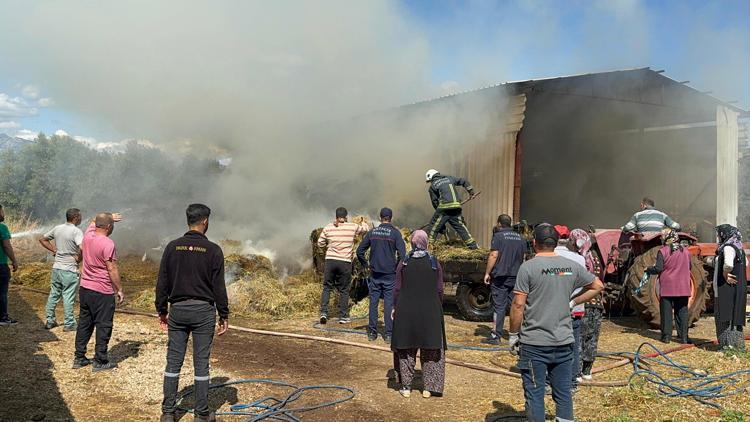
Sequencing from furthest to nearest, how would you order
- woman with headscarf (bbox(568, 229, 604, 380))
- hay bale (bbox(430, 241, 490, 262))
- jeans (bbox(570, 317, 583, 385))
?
hay bale (bbox(430, 241, 490, 262)) < woman with headscarf (bbox(568, 229, 604, 380)) < jeans (bbox(570, 317, 583, 385))

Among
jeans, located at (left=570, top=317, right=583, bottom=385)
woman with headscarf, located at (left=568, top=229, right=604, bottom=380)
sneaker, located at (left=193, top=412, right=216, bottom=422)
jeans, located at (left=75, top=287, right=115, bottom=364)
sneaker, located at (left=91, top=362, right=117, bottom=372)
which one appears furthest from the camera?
jeans, located at (left=75, top=287, right=115, bottom=364)

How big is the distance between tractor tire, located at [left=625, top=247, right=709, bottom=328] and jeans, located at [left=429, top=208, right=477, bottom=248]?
2651 millimetres

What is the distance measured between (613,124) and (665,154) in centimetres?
177

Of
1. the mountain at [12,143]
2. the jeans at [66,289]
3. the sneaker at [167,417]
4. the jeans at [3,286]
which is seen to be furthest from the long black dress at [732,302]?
the mountain at [12,143]

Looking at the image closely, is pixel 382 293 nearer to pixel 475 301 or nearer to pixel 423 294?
pixel 475 301

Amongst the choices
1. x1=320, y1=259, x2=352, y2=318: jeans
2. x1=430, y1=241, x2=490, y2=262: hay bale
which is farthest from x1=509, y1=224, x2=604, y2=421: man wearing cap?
x1=430, y1=241, x2=490, y2=262: hay bale

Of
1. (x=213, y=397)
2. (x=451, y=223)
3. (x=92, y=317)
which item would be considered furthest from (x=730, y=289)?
(x=92, y=317)

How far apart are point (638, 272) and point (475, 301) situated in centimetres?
→ 255

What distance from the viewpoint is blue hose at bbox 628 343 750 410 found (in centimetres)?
535

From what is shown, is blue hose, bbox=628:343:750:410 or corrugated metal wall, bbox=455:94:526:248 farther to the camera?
corrugated metal wall, bbox=455:94:526:248

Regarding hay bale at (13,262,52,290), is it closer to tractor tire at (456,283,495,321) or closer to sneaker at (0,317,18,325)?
sneaker at (0,317,18,325)

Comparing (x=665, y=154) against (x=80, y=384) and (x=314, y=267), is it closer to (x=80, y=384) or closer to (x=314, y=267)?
(x=314, y=267)

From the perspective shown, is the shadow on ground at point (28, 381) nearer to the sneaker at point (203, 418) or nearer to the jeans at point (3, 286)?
the jeans at point (3, 286)

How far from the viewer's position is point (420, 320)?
522cm
